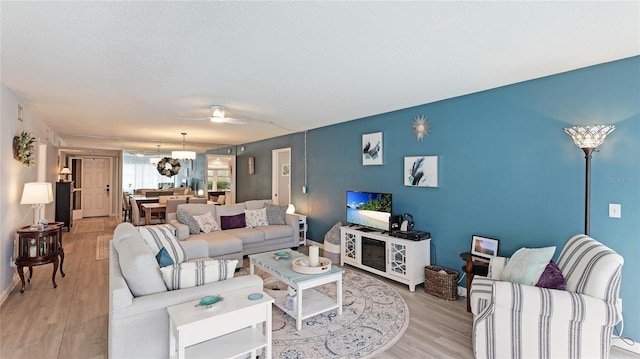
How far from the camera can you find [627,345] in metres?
2.42

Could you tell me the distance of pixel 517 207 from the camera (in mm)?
3068

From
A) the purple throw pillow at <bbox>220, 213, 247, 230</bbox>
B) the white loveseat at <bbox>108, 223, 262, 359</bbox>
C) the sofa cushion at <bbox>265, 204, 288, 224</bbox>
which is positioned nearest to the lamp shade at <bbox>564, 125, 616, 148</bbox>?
the white loveseat at <bbox>108, 223, 262, 359</bbox>

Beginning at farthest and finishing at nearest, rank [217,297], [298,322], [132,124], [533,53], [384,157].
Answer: [132,124]
[384,157]
[298,322]
[533,53]
[217,297]

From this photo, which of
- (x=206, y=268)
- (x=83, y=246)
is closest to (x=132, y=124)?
(x=83, y=246)

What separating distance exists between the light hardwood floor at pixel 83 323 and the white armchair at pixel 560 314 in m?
0.39

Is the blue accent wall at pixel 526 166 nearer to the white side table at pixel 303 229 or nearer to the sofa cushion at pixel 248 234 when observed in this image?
the white side table at pixel 303 229

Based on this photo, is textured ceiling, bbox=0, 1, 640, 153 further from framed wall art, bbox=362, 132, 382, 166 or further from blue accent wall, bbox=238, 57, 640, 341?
framed wall art, bbox=362, 132, 382, 166

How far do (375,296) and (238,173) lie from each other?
253 inches

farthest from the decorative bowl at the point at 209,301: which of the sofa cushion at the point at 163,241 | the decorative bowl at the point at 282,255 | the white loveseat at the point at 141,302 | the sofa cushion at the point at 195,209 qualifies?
the sofa cushion at the point at 195,209

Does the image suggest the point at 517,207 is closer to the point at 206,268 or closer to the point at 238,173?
the point at 206,268

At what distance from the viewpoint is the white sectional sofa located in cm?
428

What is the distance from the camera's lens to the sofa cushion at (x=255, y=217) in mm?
5277

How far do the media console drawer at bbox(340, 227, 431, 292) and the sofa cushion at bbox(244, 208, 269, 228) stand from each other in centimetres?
161

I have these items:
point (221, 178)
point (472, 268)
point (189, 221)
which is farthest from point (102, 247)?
point (472, 268)
